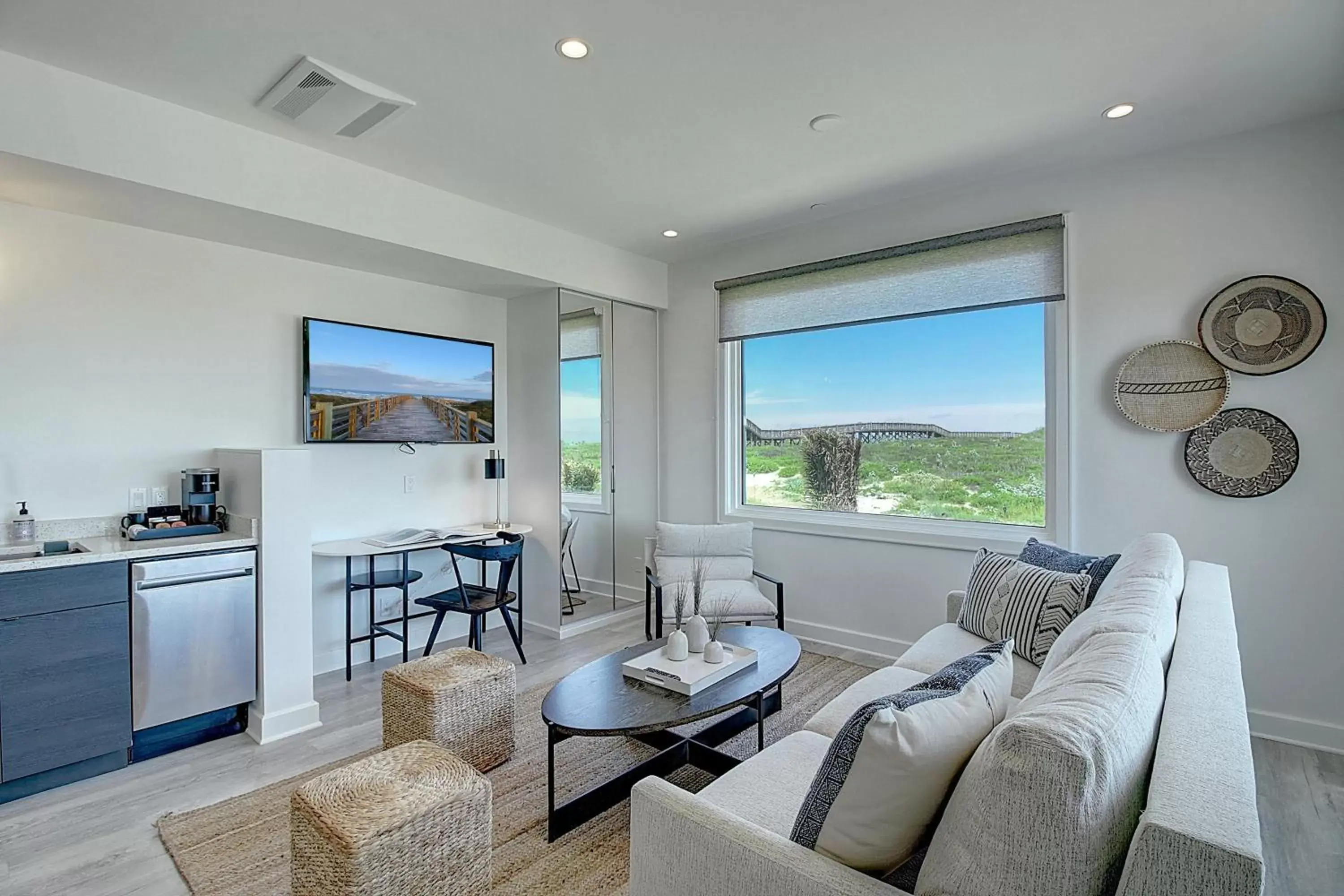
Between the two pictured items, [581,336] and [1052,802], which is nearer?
[1052,802]

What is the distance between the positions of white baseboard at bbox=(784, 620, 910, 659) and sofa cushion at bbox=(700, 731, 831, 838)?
2229 mm

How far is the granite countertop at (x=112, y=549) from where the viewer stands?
8.11ft

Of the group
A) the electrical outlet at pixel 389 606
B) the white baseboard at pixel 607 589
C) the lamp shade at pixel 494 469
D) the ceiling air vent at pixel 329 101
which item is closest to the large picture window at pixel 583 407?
the lamp shade at pixel 494 469

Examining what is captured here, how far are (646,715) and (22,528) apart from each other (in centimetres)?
281

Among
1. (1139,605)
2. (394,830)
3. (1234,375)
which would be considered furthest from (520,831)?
(1234,375)

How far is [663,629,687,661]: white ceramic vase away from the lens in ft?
8.38

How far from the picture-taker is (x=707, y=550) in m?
4.21

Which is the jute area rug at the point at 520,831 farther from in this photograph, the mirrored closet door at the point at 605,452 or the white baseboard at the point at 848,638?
the mirrored closet door at the point at 605,452

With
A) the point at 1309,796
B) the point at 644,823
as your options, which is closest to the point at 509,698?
the point at 644,823

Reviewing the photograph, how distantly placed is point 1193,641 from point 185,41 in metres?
3.55

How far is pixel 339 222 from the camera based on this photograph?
3.19m

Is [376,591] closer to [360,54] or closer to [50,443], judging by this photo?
[50,443]

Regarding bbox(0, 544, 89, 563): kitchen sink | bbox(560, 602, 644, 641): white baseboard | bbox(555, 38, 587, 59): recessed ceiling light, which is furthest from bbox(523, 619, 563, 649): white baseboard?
bbox(555, 38, 587, 59): recessed ceiling light

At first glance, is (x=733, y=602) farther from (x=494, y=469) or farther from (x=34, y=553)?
(x=34, y=553)
